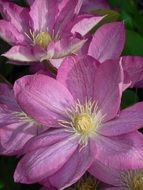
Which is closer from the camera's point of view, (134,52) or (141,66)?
(141,66)

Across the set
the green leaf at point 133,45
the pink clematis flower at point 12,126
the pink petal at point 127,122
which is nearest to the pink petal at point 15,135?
the pink clematis flower at point 12,126

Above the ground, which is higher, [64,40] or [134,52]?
[64,40]

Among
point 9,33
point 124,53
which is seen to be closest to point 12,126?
point 9,33

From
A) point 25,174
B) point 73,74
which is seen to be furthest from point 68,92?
point 25,174

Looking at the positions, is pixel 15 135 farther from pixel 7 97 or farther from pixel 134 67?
pixel 134 67

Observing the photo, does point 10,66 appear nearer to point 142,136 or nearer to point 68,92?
point 68,92

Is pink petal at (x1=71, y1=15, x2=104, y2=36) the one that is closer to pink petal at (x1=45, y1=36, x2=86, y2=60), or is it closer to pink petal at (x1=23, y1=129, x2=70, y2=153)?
pink petal at (x1=45, y1=36, x2=86, y2=60)
